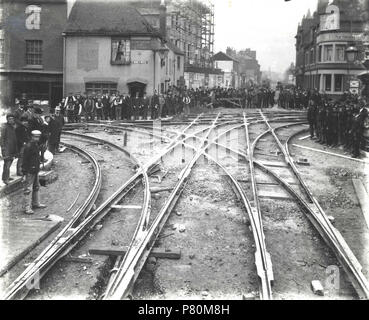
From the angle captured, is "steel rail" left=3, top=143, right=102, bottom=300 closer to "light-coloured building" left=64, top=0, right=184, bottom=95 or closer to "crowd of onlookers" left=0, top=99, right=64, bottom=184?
"crowd of onlookers" left=0, top=99, right=64, bottom=184

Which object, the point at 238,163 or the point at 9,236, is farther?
the point at 238,163

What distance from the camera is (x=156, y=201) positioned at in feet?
34.3

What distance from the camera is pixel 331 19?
46656mm

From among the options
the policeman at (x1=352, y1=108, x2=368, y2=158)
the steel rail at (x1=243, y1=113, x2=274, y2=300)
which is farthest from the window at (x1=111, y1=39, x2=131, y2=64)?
the steel rail at (x1=243, y1=113, x2=274, y2=300)

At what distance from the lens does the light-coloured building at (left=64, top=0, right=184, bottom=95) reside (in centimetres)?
3170

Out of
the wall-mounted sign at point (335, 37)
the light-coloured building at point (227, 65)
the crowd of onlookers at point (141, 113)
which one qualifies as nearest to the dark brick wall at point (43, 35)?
the crowd of onlookers at point (141, 113)

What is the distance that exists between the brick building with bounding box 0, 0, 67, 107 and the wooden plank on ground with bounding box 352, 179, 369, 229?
25.2 metres

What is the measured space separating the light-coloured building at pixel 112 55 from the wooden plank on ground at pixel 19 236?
24.1m

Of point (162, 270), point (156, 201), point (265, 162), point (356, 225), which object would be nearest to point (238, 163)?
point (265, 162)

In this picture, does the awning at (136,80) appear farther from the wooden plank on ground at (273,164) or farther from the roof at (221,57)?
the roof at (221,57)

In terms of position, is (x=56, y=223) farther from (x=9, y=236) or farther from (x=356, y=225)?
(x=356, y=225)

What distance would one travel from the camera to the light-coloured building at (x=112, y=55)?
3170 cm

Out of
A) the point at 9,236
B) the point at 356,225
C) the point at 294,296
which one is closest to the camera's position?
the point at 294,296
